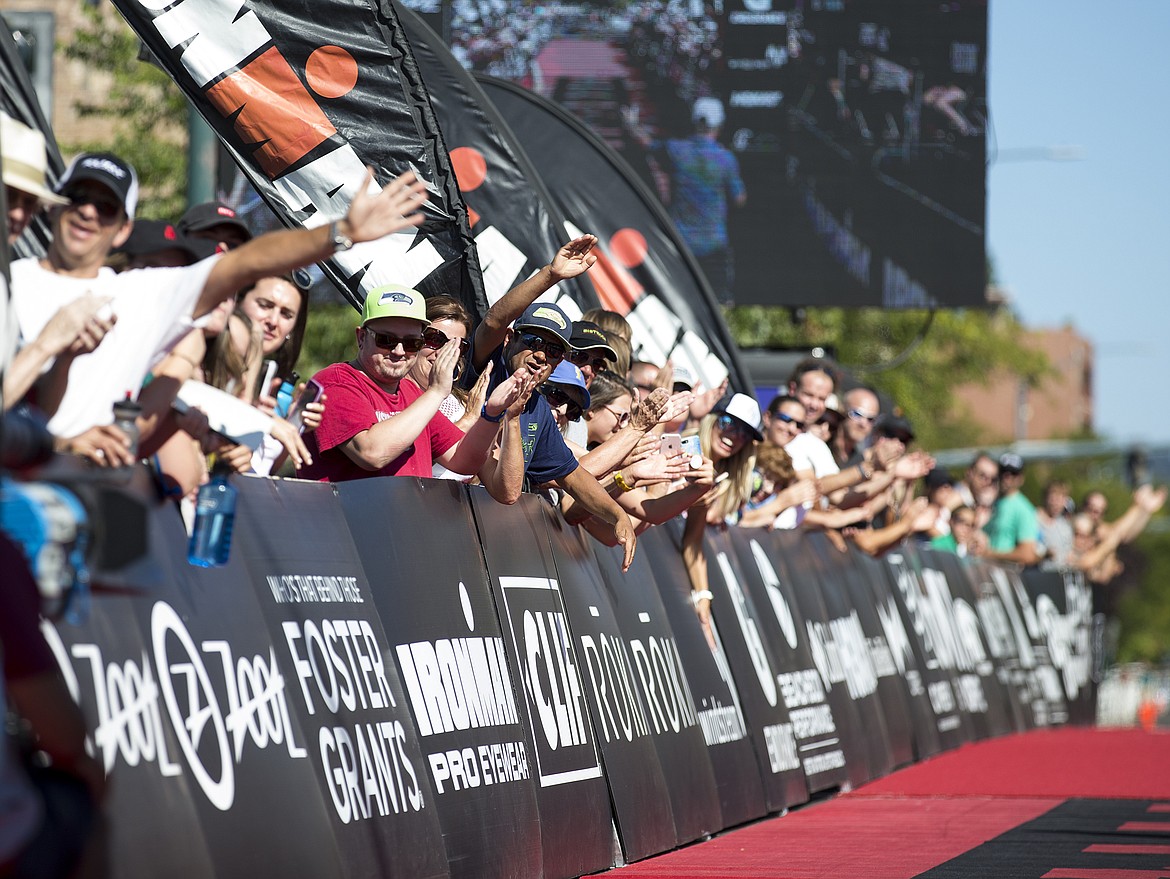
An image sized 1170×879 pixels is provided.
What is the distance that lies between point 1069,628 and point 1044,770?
753 centimetres

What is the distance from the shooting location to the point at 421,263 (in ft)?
26.2

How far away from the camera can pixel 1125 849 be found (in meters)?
7.88

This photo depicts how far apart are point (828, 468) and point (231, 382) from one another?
6667 millimetres

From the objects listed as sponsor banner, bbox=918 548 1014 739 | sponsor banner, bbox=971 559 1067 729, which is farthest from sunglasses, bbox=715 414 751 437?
sponsor banner, bbox=971 559 1067 729

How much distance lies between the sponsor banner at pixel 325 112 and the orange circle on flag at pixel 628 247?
152 inches

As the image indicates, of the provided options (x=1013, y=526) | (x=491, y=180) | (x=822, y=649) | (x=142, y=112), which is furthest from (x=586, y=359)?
(x=142, y=112)

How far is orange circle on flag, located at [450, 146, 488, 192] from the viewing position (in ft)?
31.5

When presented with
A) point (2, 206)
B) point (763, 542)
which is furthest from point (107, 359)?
point (763, 542)

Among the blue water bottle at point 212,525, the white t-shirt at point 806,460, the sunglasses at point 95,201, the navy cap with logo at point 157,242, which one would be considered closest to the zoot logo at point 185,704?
the blue water bottle at point 212,525

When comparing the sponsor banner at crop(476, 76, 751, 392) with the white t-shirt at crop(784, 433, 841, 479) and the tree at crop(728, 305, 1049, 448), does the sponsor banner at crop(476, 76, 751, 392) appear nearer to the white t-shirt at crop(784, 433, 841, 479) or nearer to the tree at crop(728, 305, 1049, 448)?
the white t-shirt at crop(784, 433, 841, 479)

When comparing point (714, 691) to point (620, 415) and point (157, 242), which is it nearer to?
point (620, 415)

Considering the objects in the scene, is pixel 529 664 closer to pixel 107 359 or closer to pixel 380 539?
pixel 380 539

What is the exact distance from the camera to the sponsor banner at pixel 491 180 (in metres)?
9.59

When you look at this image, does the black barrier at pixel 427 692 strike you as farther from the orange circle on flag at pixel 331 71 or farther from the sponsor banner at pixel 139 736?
the orange circle on flag at pixel 331 71
